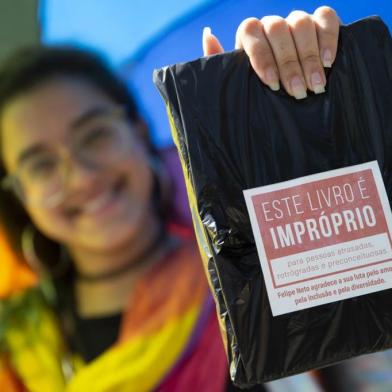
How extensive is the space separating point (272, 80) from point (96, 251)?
792 mm

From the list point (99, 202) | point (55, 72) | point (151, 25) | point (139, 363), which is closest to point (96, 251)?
point (99, 202)

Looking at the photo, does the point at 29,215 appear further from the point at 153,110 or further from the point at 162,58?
the point at 162,58

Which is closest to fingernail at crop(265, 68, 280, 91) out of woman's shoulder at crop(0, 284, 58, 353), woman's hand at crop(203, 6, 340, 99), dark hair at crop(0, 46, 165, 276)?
woman's hand at crop(203, 6, 340, 99)

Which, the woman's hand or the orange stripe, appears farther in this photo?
the orange stripe

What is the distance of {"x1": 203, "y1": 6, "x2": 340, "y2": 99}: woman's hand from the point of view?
1.90 feet

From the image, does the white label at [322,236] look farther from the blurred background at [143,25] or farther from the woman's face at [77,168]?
the woman's face at [77,168]

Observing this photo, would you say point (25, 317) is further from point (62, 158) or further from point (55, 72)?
point (55, 72)

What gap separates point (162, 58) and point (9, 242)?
2.11 ft

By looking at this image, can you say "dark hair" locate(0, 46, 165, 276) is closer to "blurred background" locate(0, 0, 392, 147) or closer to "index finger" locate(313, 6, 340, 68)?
"blurred background" locate(0, 0, 392, 147)

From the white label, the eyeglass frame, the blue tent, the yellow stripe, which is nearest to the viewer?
the white label

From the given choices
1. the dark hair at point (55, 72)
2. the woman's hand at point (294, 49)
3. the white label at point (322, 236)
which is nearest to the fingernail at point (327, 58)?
the woman's hand at point (294, 49)

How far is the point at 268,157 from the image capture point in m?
A: 0.58

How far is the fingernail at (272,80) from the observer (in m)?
0.58

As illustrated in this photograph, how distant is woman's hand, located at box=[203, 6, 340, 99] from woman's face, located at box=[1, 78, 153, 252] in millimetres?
612
